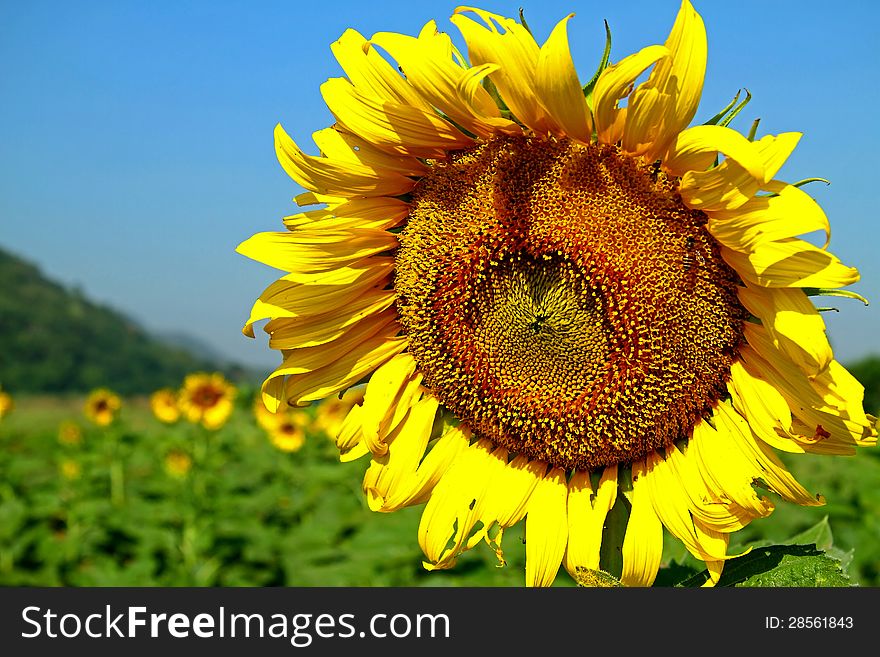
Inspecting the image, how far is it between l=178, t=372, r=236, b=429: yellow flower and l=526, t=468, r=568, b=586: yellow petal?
989cm

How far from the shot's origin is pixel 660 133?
6.40 ft

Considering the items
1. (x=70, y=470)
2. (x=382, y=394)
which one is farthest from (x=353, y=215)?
(x=70, y=470)

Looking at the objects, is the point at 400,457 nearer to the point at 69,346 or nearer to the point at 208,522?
the point at 208,522

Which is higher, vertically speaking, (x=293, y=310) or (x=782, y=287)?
(x=293, y=310)

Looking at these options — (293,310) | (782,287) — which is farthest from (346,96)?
(782,287)

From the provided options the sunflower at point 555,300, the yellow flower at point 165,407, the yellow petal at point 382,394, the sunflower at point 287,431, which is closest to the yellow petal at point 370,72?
the sunflower at point 555,300

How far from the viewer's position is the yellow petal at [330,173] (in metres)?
2.30

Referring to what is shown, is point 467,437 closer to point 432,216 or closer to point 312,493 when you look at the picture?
point 432,216

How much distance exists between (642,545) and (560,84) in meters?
1.25

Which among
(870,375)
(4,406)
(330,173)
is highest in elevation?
(870,375)

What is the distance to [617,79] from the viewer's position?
190 centimetres

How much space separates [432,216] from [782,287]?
3.28 feet

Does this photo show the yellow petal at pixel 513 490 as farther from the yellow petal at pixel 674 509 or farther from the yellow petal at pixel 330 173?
the yellow petal at pixel 330 173

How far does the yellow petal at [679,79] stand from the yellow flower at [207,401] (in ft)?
34.8
